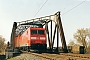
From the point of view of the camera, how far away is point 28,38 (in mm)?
26438

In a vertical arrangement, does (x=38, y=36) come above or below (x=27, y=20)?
below

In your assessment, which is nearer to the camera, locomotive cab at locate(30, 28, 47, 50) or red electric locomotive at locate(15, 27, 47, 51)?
red electric locomotive at locate(15, 27, 47, 51)

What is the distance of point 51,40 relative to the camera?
99.0 ft

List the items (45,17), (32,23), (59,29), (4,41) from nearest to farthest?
1. (59,29)
2. (45,17)
3. (32,23)
4. (4,41)

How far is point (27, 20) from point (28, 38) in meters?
10.1

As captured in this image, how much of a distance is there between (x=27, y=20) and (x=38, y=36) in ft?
32.8

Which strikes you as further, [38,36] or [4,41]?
[4,41]

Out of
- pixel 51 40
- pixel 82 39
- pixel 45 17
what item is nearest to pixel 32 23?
pixel 45 17

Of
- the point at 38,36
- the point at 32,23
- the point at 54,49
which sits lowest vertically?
the point at 54,49

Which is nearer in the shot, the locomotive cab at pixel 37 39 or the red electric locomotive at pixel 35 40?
the red electric locomotive at pixel 35 40

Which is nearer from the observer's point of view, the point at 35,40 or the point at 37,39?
the point at 35,40

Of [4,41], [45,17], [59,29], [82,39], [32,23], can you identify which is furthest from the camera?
[4,41]

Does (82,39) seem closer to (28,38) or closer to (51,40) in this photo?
(51,40)

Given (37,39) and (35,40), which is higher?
(37,39)
